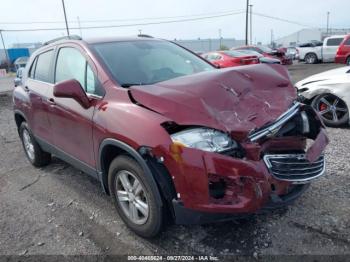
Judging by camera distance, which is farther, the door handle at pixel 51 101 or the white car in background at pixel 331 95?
the white car in background at pixel 331 95

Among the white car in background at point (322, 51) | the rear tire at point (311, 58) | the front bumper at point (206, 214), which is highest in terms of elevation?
the front bumper at point (206, 214)

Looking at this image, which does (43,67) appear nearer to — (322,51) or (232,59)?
(232,59)

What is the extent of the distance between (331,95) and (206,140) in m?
4.29

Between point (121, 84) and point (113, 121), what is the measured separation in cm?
44

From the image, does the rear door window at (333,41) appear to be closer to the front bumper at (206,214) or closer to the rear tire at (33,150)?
the rear tire at (33,150)

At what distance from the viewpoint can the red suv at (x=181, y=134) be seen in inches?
95.5

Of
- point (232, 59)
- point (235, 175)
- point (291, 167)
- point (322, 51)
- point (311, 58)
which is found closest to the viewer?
point (235, 175)

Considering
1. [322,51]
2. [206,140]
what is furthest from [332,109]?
[322,51]

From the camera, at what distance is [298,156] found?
2.69 meters

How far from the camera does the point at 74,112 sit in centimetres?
348

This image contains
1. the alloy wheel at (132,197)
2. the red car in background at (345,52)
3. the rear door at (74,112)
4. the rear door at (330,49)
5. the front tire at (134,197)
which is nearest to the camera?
the front tire at (134,197)

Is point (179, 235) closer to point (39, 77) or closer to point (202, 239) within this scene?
point (202, 239)

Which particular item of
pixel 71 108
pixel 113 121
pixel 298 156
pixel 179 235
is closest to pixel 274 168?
pixel 298 156

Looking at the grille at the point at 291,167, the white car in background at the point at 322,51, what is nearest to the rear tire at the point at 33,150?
the grille at the point at 291,167
